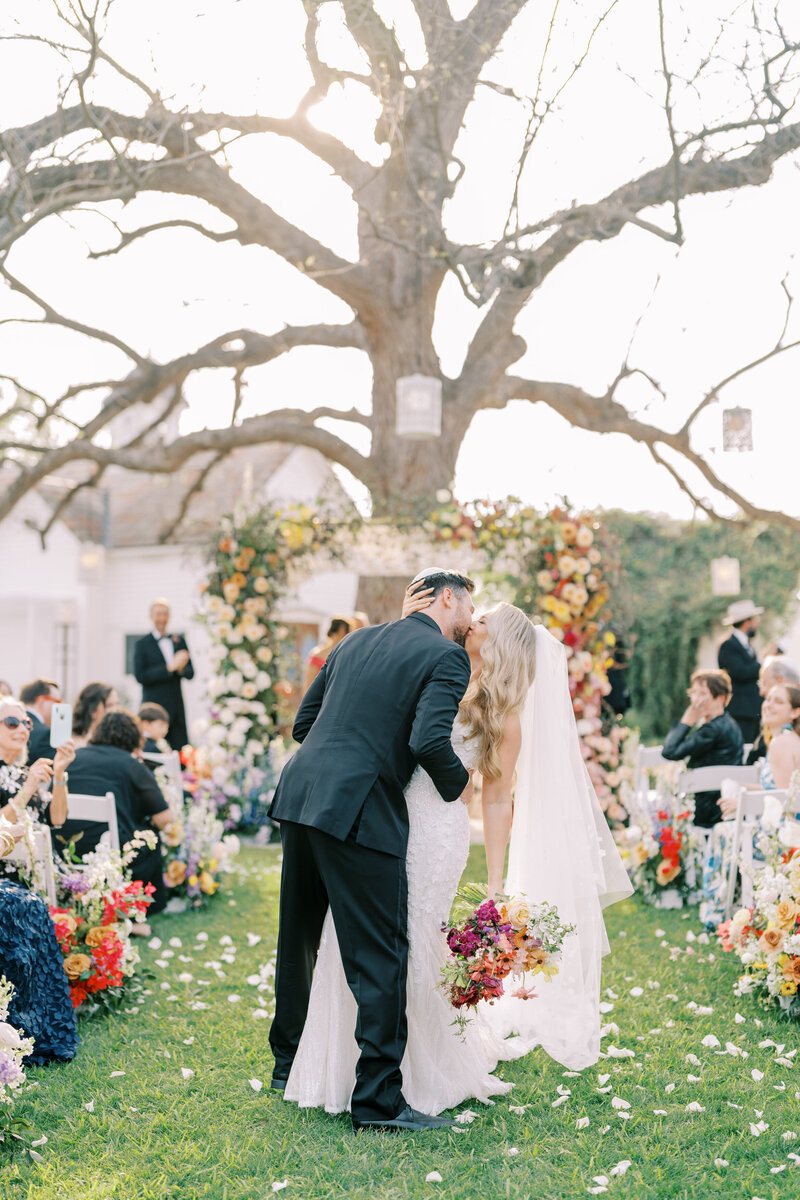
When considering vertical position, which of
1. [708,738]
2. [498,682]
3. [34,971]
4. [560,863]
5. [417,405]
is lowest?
[34,971]

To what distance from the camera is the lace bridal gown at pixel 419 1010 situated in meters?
4.01

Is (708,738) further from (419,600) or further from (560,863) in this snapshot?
(419,600)

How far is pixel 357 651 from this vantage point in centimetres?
409

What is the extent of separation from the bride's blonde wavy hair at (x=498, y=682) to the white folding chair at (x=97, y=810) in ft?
7.52

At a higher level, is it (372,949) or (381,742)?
(381,742)

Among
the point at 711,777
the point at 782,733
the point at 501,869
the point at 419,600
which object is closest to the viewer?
the point at 419,600

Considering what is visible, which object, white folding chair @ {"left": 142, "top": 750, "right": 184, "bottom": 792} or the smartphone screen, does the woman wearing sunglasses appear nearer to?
the smartphone screen

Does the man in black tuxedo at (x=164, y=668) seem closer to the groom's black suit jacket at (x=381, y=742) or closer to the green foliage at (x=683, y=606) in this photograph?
the groom's black suit jacket at (x=381, y=742)

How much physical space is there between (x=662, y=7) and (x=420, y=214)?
3.22m

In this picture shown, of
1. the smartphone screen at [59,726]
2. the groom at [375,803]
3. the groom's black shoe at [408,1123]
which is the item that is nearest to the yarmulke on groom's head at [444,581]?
the groom at [375,803]

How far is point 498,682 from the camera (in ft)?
15.6

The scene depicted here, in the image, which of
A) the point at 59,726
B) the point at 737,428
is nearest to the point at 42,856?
the point at 59,726

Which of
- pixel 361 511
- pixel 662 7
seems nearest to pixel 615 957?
pixel 361 511

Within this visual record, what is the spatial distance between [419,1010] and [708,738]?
13.1 feet
